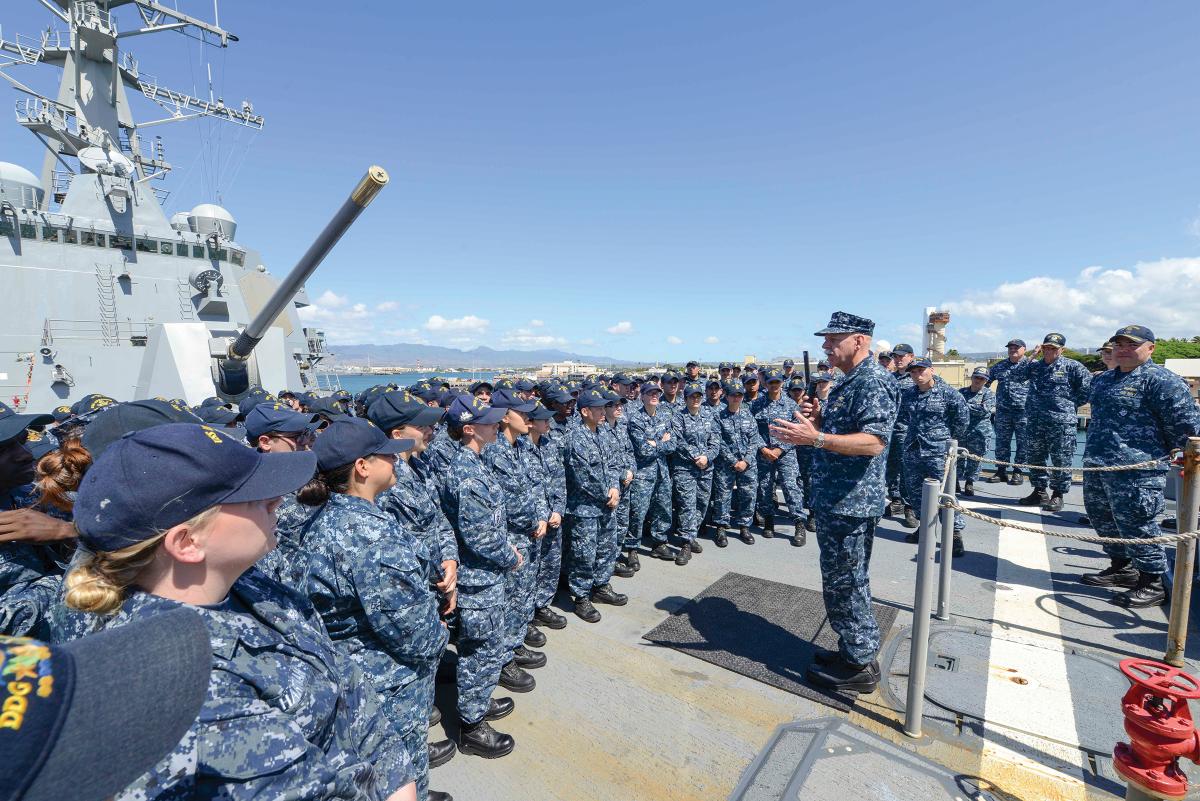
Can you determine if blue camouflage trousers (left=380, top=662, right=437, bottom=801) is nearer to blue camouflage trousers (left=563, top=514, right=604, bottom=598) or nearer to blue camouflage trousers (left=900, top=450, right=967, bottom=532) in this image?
blue camouflage trousers (left=563, top=514, right=604, bottom=598)

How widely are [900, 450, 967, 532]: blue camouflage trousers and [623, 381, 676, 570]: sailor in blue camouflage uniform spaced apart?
3.00 metres

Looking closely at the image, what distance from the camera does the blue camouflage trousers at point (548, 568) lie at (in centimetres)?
479

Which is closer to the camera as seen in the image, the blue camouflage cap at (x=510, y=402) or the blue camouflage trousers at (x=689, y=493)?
the blue camouflage cap at (x=510, y=402)

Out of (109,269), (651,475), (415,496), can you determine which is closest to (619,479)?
(651,475)

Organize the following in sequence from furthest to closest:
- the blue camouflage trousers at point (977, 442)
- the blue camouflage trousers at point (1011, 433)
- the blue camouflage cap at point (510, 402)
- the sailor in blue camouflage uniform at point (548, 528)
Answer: the blue camouflage trousers at point (977, 442) < the blue camouflage trousers at point (1011, 433) < the sailor in blue camouflage uniform at point (548, 528) < the blue camouflage cap at point (510, 402)

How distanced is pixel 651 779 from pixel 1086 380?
852 cm

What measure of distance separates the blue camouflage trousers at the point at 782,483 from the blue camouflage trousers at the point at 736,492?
29cm

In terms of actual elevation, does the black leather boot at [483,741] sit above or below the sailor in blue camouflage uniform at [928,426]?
below

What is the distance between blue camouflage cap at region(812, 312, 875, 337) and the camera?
3.60m

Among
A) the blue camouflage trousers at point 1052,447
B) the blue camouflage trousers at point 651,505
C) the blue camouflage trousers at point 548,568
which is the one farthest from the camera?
the blue camouflage trousers at point 1052,447

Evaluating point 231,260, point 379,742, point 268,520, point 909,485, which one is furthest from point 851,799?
point 231,260

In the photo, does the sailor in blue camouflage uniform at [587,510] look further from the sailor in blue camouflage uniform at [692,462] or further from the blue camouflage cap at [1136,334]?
the blue camouflage cap at [1136,334]

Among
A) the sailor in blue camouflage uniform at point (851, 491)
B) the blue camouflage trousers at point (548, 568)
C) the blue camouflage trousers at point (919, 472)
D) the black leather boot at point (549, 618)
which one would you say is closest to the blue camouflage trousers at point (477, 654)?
the black leather boot at point (549, 618)

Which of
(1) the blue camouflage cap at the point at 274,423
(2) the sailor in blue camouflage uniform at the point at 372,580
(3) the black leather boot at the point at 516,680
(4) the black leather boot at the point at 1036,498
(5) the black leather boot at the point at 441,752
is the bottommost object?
(5) the black leather boot at the point at 441,752
